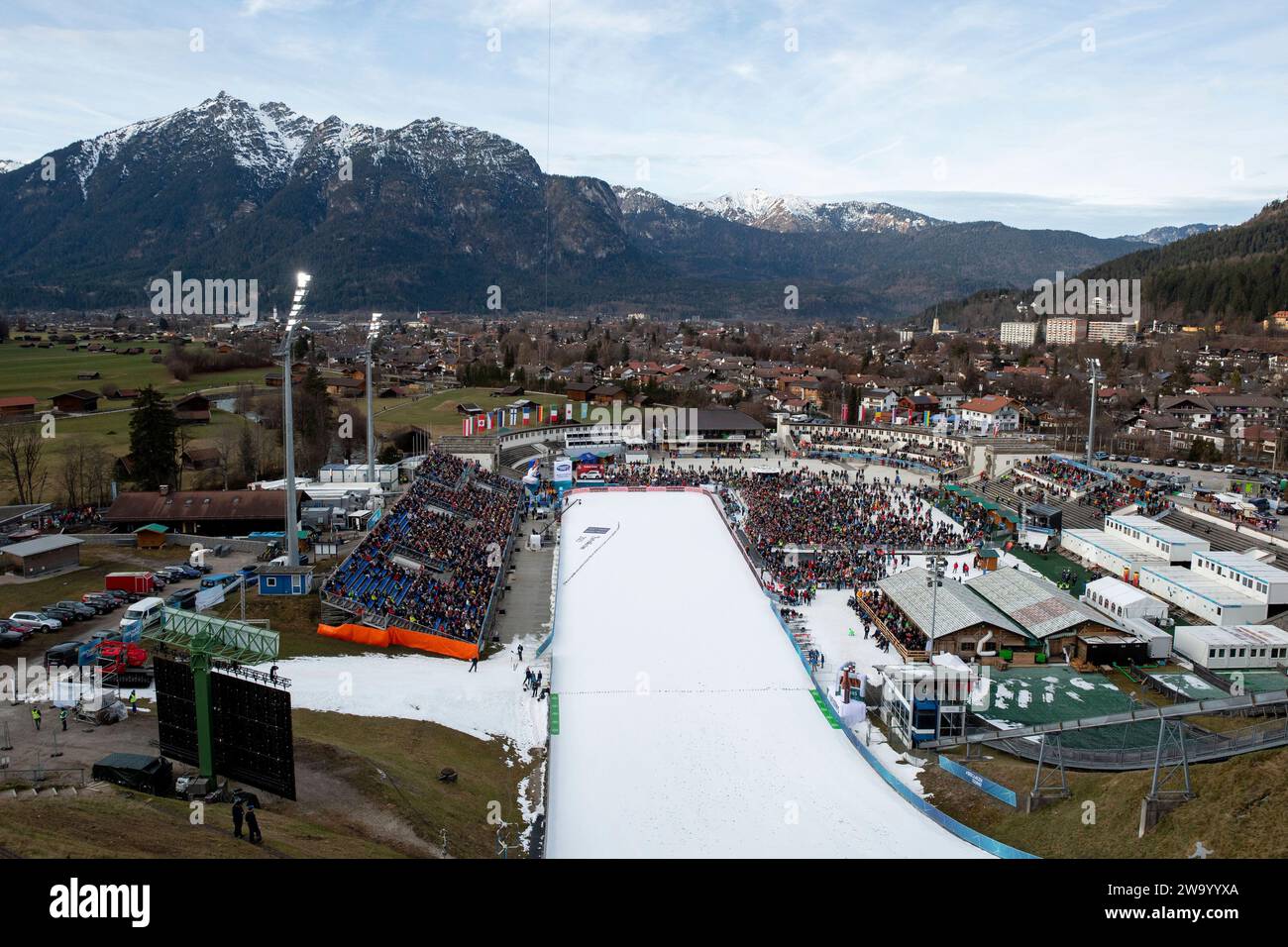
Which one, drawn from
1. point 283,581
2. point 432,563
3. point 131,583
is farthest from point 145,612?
point 432,563

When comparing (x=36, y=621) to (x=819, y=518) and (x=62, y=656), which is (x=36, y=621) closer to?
(x=62, y=656)

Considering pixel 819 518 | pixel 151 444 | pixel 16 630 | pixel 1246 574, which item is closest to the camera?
pixel 16 630

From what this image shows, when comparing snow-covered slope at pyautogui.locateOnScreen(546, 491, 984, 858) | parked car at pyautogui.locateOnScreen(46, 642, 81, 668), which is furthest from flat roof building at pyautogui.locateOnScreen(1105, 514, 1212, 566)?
parked car at pyautogui.locateOnScreen(46, 642, 81, 668)

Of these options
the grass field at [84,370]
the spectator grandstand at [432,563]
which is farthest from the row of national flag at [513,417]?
the grass field at [84,370]

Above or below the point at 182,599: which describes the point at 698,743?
below

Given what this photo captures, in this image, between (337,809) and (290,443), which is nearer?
(337,809)
